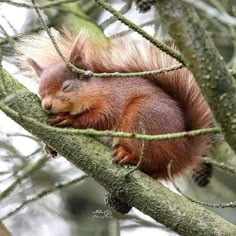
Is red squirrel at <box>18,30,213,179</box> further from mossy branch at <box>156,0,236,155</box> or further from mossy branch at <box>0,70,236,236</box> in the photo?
mossy branch at <box>156,0,236,155</box>

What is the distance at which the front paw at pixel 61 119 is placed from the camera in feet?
7.62

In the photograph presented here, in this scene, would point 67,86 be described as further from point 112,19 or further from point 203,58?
point 203,58

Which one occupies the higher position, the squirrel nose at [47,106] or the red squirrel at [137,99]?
the squirrel nose at [47,106]

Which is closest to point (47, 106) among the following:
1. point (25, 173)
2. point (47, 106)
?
point (47, 106)

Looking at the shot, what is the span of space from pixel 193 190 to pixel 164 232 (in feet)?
0.79

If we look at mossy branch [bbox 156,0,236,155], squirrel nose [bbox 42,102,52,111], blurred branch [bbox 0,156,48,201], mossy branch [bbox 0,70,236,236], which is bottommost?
blurred branch [bbox 0,156,48,201]

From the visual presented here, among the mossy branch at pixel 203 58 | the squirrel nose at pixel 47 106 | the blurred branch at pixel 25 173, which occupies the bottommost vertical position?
the blurred branch at pixel 25 173

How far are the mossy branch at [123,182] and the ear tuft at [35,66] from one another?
1.34 ft

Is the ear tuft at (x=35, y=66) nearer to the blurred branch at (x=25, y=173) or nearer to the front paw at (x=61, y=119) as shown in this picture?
the front paw at (x=61, y=119)

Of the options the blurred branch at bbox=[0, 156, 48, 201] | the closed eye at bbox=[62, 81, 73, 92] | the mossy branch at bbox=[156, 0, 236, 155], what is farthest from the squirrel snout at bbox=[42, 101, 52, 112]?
the mossy branch at bbox=[156, 0, 236, 155]

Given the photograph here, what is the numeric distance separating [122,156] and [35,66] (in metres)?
0.58

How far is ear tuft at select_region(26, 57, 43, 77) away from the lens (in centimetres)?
267

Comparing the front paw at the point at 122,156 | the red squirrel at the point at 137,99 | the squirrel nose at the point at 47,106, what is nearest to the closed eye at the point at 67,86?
the red squirrel at the point at 137,99

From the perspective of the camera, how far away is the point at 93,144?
86.7 inches
